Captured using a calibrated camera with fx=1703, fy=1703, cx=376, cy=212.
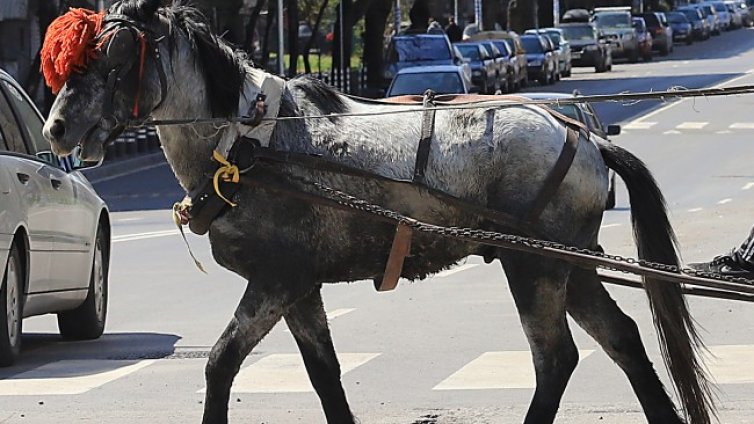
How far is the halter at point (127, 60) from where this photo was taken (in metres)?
8.02

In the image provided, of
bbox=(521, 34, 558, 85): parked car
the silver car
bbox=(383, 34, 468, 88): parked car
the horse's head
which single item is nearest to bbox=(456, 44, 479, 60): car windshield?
bbox=(383, 34, 468, 88): parked car

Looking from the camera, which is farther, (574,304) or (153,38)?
(574,304)

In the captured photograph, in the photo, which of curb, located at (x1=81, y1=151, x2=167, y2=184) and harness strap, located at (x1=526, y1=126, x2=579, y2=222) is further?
curb, located at (x1=81, y1=151, x2=167, y2=184)

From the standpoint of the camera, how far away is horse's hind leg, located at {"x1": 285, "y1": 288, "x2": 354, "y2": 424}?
8555 millimetres

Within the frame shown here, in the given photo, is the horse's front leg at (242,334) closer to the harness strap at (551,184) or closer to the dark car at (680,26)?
the harness strap at (551,184)

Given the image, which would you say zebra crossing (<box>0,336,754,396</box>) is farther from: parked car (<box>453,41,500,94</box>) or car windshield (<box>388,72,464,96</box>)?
parked car (<box>453,41,500,94</box>)

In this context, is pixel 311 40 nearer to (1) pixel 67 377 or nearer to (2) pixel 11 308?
(2) pixel 11 308

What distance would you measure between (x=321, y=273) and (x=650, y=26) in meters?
79.5

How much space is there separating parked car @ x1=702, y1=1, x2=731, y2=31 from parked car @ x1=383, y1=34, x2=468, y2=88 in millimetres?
59185

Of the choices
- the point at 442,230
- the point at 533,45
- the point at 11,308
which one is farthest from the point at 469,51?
the point at 442,230

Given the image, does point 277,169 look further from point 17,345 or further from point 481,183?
point 17,345

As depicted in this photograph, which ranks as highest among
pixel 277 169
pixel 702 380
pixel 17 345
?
pixel 277 169

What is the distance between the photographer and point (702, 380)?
850cm

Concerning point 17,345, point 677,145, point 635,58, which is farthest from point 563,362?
point 635,58
